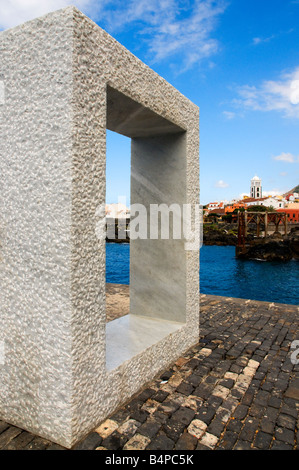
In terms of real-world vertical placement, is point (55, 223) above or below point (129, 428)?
above

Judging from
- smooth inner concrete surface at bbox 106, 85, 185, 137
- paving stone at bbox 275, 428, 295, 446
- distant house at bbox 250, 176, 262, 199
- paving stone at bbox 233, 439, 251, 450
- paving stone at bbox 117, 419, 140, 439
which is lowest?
paving stone at bbox 275, 428, 295, 446

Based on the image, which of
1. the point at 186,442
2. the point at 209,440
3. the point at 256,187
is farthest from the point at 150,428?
the point at 256,187

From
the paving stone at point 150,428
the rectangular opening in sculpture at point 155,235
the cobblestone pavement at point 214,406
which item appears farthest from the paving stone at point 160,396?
the rectangular opening in sculpture at point 155,235

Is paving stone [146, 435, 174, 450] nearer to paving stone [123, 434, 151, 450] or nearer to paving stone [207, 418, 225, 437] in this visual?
paving stone [123, 434, 151, 450]

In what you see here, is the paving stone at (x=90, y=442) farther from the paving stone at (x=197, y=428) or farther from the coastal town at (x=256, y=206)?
the coastal town at (x=256, y=206)

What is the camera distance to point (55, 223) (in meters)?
2.27

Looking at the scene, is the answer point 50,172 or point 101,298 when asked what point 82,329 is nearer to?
point 101,298

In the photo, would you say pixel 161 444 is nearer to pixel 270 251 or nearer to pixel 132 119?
pixel 132 119

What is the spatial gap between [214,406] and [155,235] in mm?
2146

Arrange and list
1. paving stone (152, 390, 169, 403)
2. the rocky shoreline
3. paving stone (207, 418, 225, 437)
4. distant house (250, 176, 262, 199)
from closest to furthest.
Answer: paving stone (207, 418, 225, 437)
paving stone (152, 390, 169, 403)
the rocky shoreline
distant house (250, 176, 262, 199)

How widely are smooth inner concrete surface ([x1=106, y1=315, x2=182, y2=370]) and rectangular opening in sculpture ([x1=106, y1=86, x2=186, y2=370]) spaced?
0.01 meters

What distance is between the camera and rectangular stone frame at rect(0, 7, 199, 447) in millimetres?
2236

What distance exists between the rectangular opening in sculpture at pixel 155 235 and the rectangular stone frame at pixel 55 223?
110cm

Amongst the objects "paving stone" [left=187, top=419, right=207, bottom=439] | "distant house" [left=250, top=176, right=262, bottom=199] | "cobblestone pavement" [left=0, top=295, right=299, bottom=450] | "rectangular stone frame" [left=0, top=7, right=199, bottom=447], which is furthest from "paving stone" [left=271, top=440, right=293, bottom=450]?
"distant house" [left=250, top=176, right=262, bottom=199]
